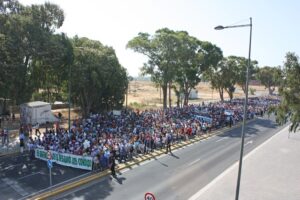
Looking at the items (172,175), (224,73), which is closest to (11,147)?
(172,175)

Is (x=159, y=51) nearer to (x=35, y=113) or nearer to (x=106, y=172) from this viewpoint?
(x=35, y=113)

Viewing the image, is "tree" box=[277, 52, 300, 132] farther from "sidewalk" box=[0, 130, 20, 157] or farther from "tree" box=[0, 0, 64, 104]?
"tree" box=[0, 0, 64, 104]

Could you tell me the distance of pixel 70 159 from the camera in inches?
843

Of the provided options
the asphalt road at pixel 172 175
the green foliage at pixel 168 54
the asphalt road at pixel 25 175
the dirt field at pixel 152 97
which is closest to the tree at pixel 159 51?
the green foliage at pixel 168 54

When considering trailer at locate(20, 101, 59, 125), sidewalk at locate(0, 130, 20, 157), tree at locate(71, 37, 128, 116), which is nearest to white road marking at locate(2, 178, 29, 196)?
sidewalk at locate(0, 130, 20, 157)

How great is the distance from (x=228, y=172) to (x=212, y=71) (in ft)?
157

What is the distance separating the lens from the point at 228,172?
835 inches

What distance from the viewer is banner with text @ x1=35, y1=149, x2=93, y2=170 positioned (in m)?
20.9

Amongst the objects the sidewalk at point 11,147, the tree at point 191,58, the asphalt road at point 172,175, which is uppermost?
the tree at point 191,58

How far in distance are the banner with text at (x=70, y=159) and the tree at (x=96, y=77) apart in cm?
1567

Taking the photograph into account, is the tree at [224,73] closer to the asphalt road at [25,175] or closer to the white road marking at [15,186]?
the asphalt road at [25,175]

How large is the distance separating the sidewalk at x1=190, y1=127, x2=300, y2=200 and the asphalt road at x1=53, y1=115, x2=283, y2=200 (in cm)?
73

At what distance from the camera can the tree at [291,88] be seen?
15.9 meters

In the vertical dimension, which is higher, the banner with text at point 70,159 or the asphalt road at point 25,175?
the banner with text at point 70,159
